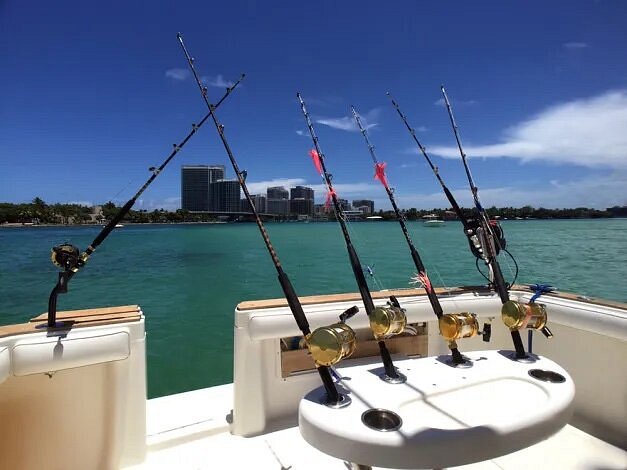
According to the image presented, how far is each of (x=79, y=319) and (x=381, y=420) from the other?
1.52 metres

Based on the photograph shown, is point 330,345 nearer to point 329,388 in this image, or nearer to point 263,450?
point 329,388

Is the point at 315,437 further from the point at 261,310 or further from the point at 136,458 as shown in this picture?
the point at 136,458

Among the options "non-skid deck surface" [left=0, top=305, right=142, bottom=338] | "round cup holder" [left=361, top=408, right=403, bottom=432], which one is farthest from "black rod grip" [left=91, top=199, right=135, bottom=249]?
"round cup holder" [left=361, top=408, right=403, bottom=432]

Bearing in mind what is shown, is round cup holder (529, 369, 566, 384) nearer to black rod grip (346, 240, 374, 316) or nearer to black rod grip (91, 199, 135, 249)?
black rod grip (346, 240, 374, 316)

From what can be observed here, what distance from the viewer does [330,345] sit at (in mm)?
1255

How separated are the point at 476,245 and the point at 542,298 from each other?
67cm

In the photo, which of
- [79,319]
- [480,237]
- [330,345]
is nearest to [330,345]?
[330,345]

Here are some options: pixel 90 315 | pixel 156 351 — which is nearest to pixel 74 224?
pixel 156 351

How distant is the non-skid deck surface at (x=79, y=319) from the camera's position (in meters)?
1.74

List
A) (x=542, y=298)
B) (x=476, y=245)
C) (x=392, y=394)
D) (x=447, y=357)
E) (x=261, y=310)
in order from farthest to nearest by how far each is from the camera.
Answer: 1. (x=476, y=245)
2. (x=542, y=298)
3. (x=261, y=310)
4. (x=447, y=357)
5. (x=392, y=394)

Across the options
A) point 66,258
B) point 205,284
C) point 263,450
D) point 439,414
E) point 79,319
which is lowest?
point 205,284

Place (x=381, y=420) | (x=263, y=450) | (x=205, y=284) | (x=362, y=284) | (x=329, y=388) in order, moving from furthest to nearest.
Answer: (x=205, y=284), (x=263, y=450), (x=362, y=284), (x=329, y=388), (x=381, y=420)

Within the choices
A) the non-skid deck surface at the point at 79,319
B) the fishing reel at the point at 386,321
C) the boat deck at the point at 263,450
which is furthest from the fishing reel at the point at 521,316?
the non-skid deck surface at the point at 79,319

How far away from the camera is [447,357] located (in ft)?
5.44
